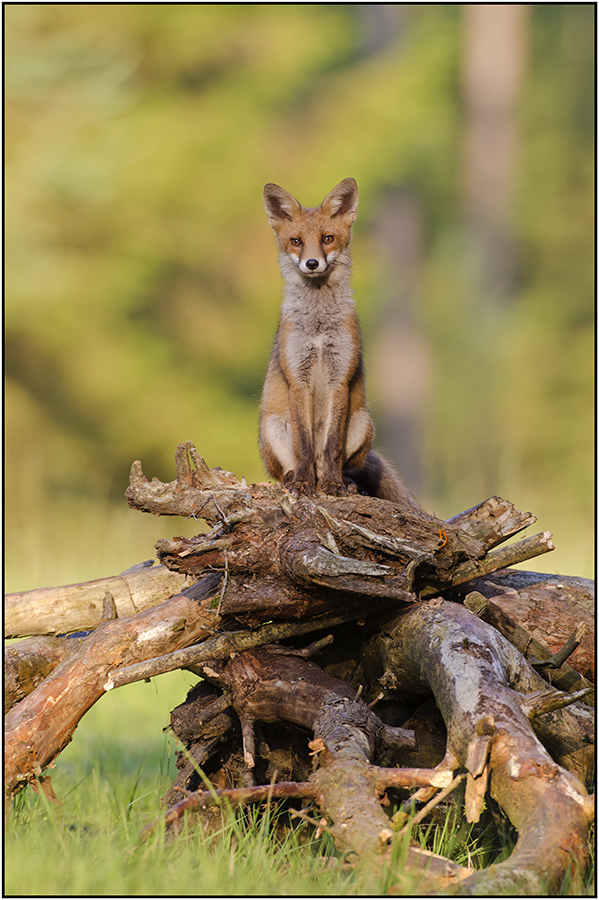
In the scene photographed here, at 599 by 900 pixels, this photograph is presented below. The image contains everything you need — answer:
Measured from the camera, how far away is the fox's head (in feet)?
17.0

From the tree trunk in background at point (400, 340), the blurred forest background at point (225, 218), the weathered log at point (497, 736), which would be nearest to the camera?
the weathered log at point (497, 736)

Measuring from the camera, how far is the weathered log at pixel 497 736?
252cm

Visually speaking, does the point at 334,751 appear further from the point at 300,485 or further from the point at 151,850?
the point at 300,485

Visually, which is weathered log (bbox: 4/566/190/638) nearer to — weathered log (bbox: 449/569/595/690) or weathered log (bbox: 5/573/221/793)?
weathered log (bbox: 5/573/221/793)

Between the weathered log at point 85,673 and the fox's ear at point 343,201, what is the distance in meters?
2.76

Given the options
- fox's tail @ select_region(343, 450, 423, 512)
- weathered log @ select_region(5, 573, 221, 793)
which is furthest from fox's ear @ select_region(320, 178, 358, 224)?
weathered log @ select_region(5, 573, 221, 793)

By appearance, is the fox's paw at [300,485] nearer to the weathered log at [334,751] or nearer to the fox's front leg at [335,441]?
the fox's front leg at [335,441]

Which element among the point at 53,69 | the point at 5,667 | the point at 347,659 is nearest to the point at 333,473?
the point at 347,659

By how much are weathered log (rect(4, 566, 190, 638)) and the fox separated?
1117 mm

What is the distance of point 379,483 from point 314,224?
174cm

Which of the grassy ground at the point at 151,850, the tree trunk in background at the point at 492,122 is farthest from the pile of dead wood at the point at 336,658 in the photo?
the tree trunk in background at the point at 492,122

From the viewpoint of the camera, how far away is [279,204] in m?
5.44

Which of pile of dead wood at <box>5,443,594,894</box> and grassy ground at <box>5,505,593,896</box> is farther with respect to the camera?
pile of dead wood at <box>5,443,594,894</box>

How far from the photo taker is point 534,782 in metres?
2.73
